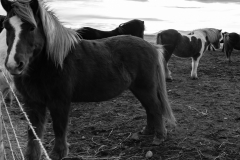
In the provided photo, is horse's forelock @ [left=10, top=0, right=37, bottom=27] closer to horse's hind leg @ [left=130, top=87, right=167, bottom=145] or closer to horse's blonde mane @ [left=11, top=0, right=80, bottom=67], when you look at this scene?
horse's blonde mane @ [left=11, top=0, right=80, bottom=67]

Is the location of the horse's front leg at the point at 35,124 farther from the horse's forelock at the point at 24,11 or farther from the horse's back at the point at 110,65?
the horse's forelock at the point at 24,11

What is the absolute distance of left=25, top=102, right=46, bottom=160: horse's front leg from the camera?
10.2ft

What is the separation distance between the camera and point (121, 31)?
822 centimetres

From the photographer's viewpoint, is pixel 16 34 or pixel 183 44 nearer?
pixel 16 34

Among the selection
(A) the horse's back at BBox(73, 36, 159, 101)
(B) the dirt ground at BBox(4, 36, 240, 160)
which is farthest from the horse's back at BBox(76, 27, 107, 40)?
(A) the horse's back at BBox(73, 36, 159, 101)

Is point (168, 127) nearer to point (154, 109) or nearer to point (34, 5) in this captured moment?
point (154, 109)

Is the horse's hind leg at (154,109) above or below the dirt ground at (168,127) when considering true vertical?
above

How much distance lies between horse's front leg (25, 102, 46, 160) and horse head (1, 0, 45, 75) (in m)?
0.69

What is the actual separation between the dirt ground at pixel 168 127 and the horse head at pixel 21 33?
1525mm

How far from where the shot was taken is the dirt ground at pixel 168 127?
3.56 metres

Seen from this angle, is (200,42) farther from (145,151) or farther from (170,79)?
(145,151)

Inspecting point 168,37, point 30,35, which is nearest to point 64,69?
point 30,35

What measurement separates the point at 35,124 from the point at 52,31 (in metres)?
1.05

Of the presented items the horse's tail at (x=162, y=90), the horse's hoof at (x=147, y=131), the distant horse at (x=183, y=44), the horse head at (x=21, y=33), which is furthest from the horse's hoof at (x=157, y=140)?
the distant horse at (x=183, y=44)
